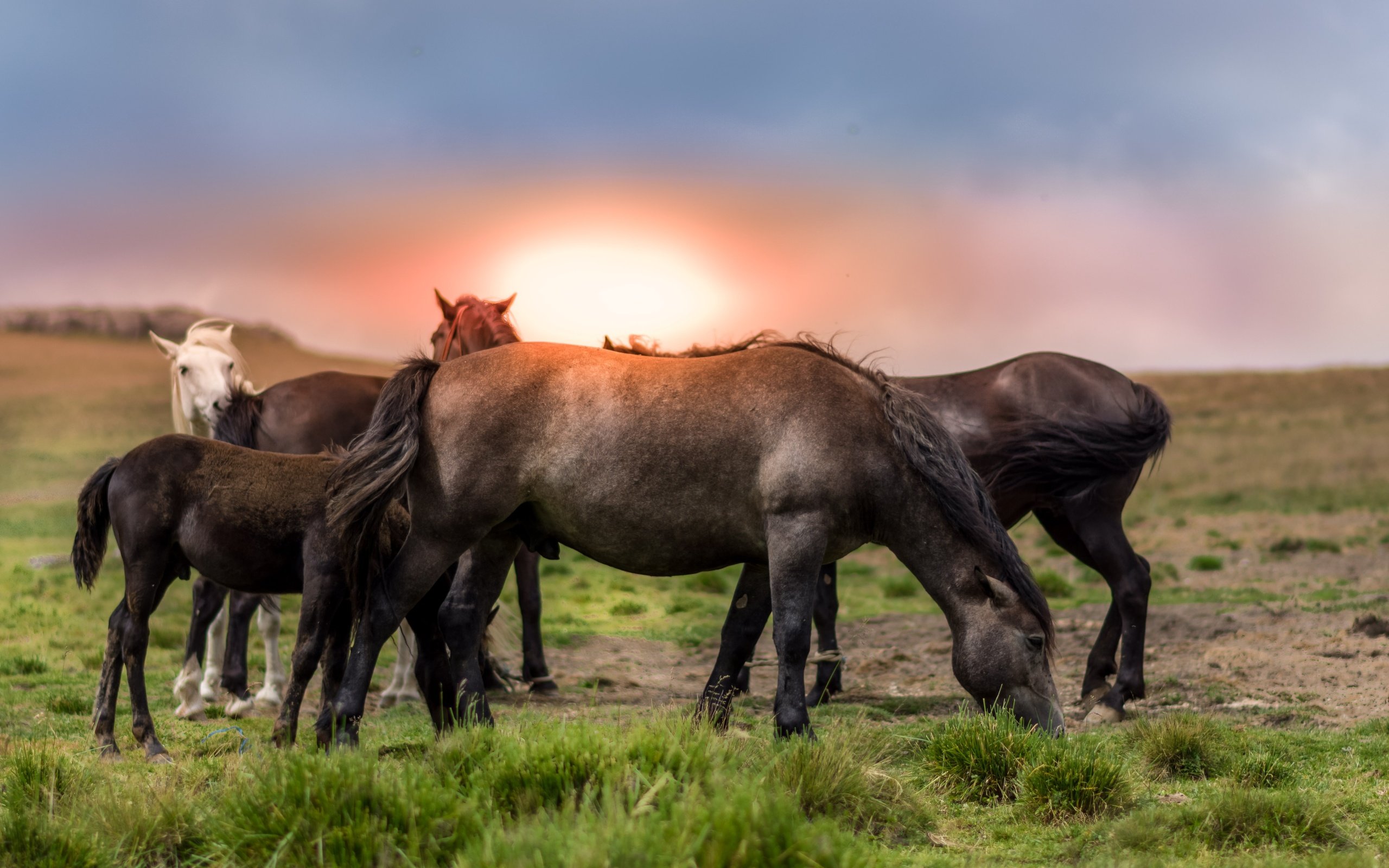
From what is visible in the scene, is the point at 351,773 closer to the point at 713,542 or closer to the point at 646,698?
the point at 713,542

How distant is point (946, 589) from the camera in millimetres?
5555

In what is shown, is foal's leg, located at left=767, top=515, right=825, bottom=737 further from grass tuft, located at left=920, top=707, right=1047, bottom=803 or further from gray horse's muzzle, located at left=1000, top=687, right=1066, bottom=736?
gray horse's muzzle, located at left=1000, top=687, right=1066, bottom=736

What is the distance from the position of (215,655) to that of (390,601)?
435 centimetres

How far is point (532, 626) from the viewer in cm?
925

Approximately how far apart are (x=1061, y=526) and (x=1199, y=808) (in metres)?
4.64

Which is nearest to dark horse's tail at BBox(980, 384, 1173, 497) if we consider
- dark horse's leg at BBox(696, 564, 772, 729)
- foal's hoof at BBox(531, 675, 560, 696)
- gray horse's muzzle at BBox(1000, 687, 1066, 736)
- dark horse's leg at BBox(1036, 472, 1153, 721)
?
dark horse's leg at BBox(1036, 472, 1153, 721)

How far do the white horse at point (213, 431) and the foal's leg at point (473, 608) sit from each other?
5.06ft

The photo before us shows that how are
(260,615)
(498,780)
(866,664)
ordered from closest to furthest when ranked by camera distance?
(498,780)
(260,615)
(866,664)

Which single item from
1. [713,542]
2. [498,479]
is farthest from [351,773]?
[713,542]

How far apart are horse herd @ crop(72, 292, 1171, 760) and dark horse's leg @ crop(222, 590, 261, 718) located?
1.74 m

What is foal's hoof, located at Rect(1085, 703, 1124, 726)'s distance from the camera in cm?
731

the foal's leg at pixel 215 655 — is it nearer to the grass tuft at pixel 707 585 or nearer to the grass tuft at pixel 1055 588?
the grass tuft at pixel 707 585

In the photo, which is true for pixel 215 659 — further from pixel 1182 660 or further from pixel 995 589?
pixel 1182 660

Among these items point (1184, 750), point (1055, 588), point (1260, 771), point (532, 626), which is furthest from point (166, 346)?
point (1055, 588)
